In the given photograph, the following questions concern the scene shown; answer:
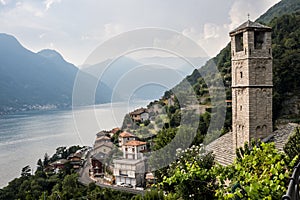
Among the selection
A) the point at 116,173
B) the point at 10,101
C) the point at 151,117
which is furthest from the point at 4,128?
the point at 151,117

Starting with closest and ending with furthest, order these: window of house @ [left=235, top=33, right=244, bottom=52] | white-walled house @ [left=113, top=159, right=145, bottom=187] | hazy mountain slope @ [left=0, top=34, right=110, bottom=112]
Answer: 1. window of house @ [left=235, top=33, right=244, bottom=52]
2. white-walled house @ [left=113, top=159, right=145, bottom=187]
3. hazy mountain slope @ [left=0, top=34, right=110, bottom=112]

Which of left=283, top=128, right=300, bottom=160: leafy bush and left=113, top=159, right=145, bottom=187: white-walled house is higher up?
left=283, top=128, right=300, bottom=160: leafy bush

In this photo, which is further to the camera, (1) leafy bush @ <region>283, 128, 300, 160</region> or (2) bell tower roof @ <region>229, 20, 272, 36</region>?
(2) bell tower roof @ <region>229, 20, 272, 36</region>

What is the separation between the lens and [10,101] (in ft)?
270

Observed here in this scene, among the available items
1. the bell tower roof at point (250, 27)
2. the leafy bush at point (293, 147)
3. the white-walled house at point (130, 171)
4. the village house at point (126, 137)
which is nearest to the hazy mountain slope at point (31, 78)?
the white-walled house at point (130, 171)

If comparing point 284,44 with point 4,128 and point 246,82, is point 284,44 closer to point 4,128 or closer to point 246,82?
point 246,82

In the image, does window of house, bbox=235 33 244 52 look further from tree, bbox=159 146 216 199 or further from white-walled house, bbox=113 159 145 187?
white-walled house, bbox=113 159 145 187

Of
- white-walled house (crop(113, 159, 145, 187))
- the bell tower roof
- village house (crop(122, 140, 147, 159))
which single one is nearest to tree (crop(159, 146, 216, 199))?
the bell tower roof

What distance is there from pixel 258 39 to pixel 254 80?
1.28 metres

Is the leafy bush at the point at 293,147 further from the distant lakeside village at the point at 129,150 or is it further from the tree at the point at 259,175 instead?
the distant lakeside village at the point at 129,150

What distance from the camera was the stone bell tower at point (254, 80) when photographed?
827 centimetres

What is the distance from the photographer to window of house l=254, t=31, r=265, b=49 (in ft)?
28.0

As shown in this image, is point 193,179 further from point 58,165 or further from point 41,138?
point 41,138

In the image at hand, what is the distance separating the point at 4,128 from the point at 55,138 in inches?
655
